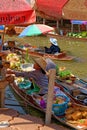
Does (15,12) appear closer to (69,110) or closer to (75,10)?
(75,10)

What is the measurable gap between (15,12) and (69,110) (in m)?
3.03

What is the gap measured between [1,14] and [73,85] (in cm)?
432

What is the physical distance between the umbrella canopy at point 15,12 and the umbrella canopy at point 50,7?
0.79ft

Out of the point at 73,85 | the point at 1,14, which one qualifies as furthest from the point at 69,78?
the point at 1,14

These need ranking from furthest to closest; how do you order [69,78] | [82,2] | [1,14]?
[69,78], [1,14], [82,2]

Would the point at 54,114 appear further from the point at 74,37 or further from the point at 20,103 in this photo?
the point at 74,37

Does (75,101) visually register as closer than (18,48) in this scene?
Yes

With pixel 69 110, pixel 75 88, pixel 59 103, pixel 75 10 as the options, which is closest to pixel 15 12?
pixel 75 10

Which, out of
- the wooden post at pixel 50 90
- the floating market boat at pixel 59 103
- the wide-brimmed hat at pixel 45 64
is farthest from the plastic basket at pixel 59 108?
the wide-brimmed hat at pixel 45 64

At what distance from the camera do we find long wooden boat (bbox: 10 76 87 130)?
7.72 m

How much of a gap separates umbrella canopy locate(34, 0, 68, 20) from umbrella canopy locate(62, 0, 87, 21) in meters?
0.11

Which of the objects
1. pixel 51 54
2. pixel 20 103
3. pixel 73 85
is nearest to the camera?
pixel 20 103

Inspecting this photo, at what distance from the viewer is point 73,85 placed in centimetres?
1040

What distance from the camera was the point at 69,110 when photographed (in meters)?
8.34
